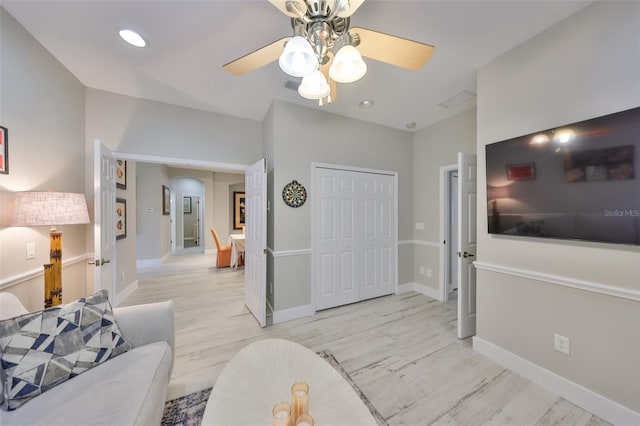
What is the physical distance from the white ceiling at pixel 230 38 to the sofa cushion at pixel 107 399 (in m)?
2.31

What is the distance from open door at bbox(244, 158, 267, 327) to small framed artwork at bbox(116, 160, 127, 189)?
2.01 m

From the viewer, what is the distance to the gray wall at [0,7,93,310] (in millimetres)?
1631

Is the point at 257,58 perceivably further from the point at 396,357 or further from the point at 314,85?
the point at 396,357

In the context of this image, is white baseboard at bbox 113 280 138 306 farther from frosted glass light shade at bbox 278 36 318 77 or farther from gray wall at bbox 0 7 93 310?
frosted glass light shade at bbox 278 36 318 77

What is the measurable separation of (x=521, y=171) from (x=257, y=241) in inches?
107

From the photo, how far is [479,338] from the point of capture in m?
2.19

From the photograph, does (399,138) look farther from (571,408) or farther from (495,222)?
(571,408)

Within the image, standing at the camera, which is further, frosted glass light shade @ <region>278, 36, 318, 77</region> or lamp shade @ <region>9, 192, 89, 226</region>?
lamp shade @ <region>9, 192, 89, 226</region>

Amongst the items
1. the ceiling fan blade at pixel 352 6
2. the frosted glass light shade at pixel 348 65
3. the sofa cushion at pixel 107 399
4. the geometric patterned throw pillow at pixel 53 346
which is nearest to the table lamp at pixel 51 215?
the geometric patterned throw pillow at pixel 53 346

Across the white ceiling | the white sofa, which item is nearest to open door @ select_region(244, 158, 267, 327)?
the white ceiling

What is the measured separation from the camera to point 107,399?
1.06 m

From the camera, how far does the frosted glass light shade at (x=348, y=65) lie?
1.15 meters

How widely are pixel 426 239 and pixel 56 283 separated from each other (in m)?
4.31

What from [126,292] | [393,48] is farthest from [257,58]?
[126,292]
